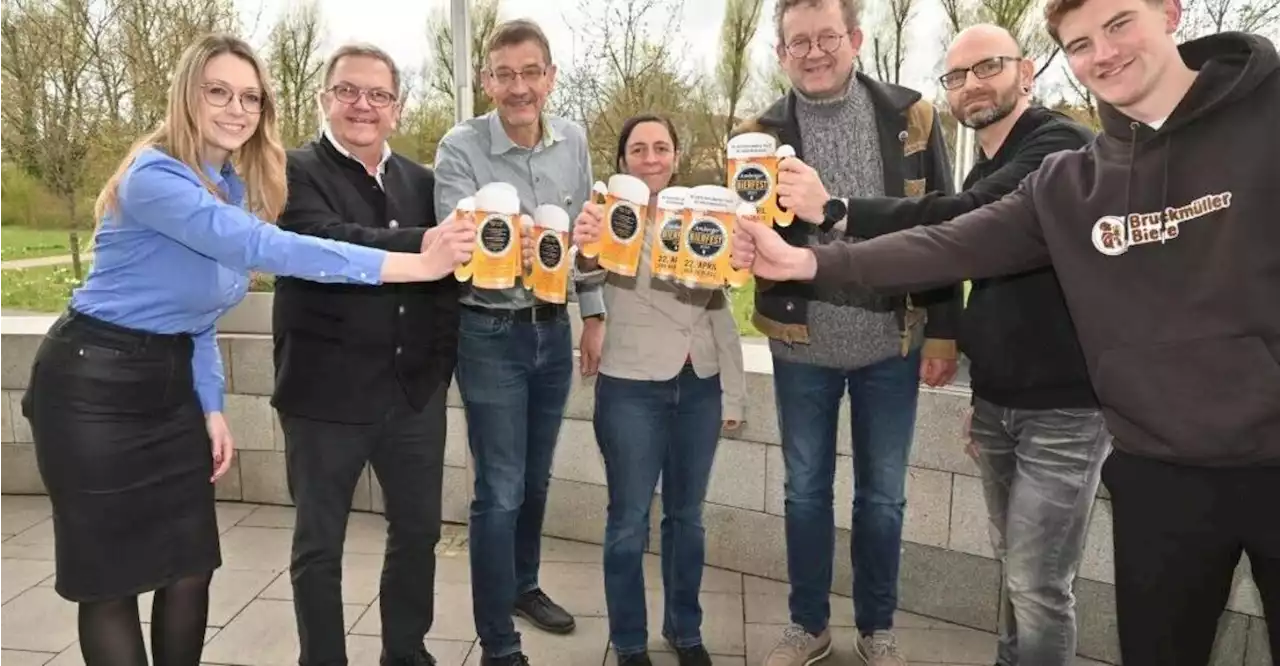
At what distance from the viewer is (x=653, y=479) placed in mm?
2307

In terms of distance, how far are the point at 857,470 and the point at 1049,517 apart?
57 cm

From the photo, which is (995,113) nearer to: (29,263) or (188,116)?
(188,116)

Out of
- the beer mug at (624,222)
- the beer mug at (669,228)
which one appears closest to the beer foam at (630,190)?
the beer mug at (624,222)

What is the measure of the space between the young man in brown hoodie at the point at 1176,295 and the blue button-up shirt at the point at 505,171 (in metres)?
1.19

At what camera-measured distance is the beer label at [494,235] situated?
1864 mm

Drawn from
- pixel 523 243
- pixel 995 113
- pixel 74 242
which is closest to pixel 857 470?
pixel 995 113

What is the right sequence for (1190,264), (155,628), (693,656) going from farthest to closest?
1. (693,656)
2. (155,628)
3. (1190,264)

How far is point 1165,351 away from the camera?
1388mm

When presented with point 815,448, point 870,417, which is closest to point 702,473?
point 815,448

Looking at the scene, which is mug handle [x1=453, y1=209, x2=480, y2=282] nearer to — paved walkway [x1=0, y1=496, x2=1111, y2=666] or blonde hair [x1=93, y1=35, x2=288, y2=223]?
blonde hair [x1=93, y1=35, x2=288, y2=223]

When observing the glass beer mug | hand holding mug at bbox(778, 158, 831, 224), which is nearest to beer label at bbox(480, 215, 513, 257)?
the glass beer mug

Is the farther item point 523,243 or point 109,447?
point 523,243

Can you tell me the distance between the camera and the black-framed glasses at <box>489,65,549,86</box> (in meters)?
2.23

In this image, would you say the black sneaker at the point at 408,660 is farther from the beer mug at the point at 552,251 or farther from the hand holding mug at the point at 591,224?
the hand holding mug at the point at 591,224
